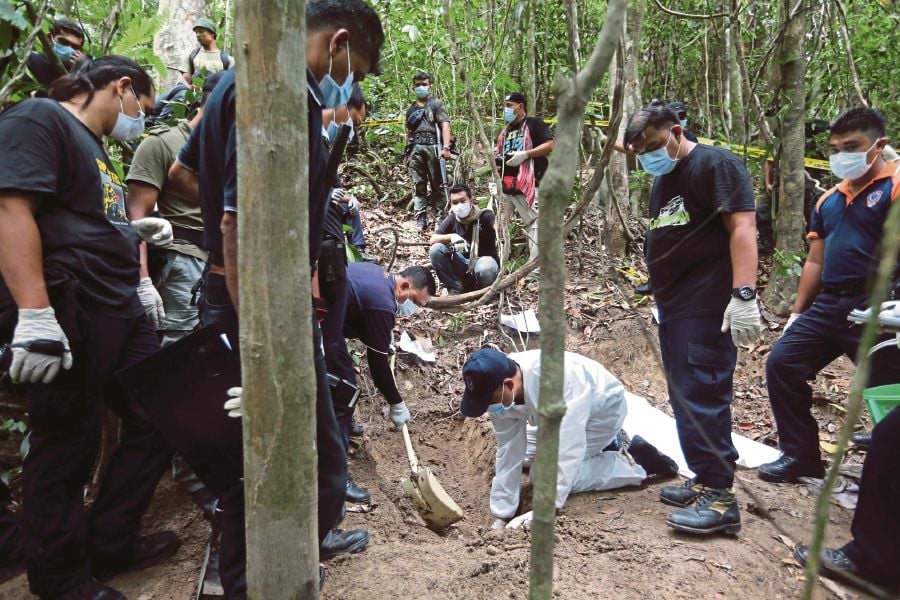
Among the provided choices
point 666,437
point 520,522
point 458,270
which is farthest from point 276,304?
point 458,270

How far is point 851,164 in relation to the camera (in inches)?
124

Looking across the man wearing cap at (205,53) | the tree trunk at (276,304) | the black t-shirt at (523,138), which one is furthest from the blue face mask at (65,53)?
the black t-shirt at (523,138)

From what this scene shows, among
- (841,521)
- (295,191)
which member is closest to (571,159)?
(295,191)

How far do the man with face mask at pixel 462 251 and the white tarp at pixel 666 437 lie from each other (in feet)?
7.38

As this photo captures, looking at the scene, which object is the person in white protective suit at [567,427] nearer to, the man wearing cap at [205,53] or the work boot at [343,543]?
the work boot at [343,543]

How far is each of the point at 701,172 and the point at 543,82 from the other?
656 cm

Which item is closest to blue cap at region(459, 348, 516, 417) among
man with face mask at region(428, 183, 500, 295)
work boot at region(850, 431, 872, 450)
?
work boot at region(850, 431, 872, 450)

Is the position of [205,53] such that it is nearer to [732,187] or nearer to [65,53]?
[65,53]

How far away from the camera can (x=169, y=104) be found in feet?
12.6

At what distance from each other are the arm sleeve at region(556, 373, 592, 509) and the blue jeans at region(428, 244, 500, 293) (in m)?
3.17

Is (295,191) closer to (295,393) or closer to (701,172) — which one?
(295,393)

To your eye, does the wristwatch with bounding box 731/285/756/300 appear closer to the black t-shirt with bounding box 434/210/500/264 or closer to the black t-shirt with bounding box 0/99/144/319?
the black t-shirt with bounding box 0/99/144/319

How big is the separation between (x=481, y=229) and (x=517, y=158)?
885 millimetres

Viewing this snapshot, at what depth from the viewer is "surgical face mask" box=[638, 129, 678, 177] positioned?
2.96 m
